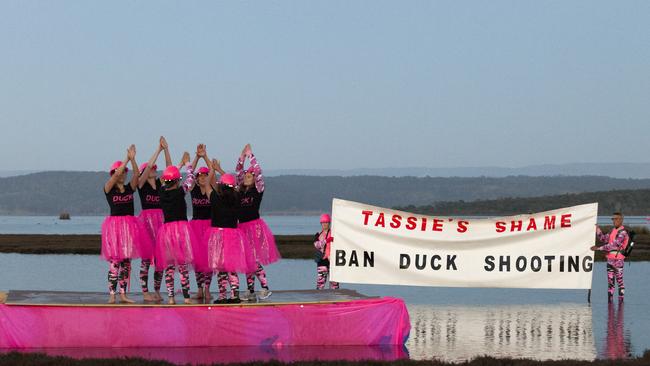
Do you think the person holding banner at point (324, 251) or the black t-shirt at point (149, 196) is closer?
the black t-shirt at point (149, 196)

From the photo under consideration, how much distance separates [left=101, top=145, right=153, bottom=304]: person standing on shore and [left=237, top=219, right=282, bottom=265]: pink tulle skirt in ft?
6.75

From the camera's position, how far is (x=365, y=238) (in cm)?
2311

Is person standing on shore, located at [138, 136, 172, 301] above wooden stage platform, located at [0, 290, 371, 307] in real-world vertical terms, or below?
above

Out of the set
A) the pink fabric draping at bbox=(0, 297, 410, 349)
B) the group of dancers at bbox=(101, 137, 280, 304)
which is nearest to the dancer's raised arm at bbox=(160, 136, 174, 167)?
the group of dancers at bbox=(101, 137, 280, 304)

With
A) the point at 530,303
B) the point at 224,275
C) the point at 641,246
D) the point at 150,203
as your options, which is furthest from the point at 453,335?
the point at 641,246

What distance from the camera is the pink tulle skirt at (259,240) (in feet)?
65.4

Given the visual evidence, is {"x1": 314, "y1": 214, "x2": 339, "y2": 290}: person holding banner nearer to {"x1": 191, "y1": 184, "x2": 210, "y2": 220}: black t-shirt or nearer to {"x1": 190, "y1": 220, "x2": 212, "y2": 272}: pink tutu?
{"x1": 191, "y1": 184, "x2": 210, "y2": 220}: black t-shirt

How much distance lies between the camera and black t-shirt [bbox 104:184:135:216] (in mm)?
18906

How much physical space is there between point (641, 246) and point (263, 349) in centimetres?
4797

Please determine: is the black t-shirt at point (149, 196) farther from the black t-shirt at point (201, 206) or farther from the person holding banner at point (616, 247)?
the person holding banner at point (616, 247)

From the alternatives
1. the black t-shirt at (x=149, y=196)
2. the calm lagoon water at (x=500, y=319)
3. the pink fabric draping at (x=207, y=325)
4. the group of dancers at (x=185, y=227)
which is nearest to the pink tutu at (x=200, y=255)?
the group of dancers at (x=185, y=227)

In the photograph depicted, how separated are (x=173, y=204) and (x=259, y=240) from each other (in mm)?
2087

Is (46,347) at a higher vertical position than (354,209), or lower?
lower

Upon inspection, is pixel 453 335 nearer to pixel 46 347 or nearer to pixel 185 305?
pixel 185 305
